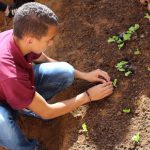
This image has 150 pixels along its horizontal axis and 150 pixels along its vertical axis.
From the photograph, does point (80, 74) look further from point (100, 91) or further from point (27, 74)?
point (27, 74)

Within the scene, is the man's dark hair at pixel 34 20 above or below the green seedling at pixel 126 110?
Result: above

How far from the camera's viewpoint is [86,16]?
3.40 metres

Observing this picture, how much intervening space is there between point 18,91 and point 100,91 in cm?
68

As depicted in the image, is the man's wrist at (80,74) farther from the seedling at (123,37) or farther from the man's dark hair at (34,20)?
the man's dark hair at (34,20)

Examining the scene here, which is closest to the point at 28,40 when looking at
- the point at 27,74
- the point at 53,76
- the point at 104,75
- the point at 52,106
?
the point at 27,74

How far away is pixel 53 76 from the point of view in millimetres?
2770

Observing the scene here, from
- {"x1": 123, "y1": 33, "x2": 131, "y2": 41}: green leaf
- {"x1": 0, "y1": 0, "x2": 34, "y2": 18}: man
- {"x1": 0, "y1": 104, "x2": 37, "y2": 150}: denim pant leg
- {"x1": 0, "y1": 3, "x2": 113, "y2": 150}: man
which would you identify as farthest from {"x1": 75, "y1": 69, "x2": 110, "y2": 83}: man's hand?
{"x1": 0, "y1": 0, "x2": 34, "y2": 18}: man

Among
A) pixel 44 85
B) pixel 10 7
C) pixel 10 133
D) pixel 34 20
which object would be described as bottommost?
pixel 10 133

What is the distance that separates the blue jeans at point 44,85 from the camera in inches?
97.4

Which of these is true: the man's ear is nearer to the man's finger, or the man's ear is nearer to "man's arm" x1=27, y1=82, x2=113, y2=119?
"man's arm" x1=27, y1=82, x2=113, y2=119

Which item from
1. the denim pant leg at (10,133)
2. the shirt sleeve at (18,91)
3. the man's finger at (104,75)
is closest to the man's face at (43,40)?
the shirt sleeve at (18,91)

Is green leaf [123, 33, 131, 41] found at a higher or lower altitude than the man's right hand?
higher

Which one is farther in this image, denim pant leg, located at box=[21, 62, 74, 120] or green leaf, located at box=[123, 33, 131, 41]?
green leaf, located at box=[123, 33, 131, 41]

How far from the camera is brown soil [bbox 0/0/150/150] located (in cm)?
260
